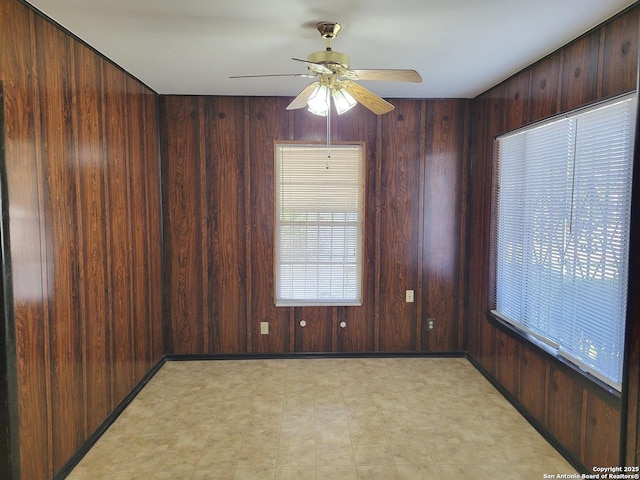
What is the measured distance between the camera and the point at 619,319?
1.99m

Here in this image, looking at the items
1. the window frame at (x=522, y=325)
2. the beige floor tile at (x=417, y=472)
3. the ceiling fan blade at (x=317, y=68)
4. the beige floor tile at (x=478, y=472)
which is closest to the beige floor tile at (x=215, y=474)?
the beige floor tile at (x=417, y=472)

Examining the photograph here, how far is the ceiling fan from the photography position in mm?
1913

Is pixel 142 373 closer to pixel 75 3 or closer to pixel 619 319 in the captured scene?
pixel 75 3

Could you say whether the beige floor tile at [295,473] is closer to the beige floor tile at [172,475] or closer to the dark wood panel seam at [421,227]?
the beige floor tile at [172,475]

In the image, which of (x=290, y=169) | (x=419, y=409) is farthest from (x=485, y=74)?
(x=419, y=409)

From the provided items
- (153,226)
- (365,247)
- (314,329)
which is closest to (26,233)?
(153,226)

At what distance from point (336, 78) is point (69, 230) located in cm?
183

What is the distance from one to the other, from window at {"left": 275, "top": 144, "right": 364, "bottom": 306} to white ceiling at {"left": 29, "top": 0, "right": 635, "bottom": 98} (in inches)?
41.0

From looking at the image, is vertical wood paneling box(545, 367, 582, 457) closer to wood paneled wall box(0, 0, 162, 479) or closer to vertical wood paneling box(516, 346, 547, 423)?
vertical wood paneling box(516, 346, 547, 423)

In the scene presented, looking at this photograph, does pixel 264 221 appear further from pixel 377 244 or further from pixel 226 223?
pixel 377 244

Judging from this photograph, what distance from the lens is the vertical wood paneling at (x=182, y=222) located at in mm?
3752

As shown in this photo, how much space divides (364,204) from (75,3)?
8.94ft

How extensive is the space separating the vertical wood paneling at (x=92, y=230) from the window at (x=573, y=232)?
117 inches

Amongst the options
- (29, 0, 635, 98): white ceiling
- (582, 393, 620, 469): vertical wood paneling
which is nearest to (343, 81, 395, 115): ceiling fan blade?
(29, 0, 635, 98): white ceiling
